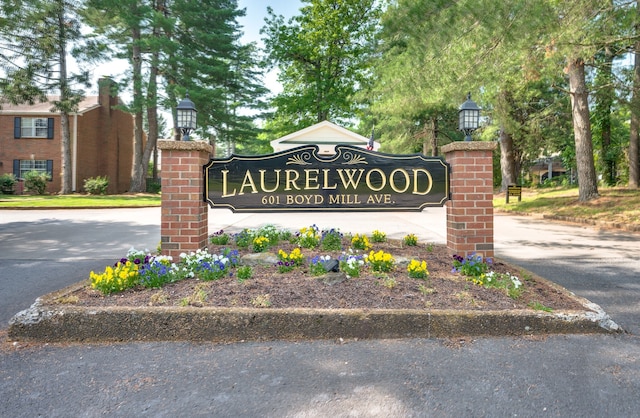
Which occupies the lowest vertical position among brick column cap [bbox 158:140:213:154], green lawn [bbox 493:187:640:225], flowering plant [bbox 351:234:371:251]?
flowering plant [bbox 351:234:371:251]

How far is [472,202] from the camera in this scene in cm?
442

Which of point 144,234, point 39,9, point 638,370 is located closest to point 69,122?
point 39,9

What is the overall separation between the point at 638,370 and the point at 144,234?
878 cm

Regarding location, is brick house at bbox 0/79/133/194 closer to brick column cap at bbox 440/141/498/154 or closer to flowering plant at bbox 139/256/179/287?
flowering plant at bbox 139/256/179/287

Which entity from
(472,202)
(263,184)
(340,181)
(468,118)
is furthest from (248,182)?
(468,118)

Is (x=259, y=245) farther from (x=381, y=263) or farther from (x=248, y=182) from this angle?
(x=381, y=263)

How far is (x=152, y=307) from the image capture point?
293cm

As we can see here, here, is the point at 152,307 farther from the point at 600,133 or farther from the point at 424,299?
the point at 600,133

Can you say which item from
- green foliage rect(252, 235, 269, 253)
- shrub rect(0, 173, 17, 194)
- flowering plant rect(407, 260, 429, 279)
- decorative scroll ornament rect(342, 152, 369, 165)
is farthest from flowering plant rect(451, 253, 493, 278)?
shrub rect(0, 173, 17, 194)

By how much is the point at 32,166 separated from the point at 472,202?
29825mm

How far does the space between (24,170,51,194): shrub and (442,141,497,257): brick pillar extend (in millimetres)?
27400

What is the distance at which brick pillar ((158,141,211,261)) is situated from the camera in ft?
14.0

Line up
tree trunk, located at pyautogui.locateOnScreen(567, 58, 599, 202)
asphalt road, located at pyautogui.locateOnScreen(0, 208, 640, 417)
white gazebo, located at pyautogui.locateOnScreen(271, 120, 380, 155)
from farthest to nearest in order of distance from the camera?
white gazebo, located at pyautogui.locateOnScreen(271, 120, 380, 155) → tree trunk, located at pyautogui.locateOnScreen(567, 58, 599, 202) → asphalt road, located at pyautogui.locateOnScreen(0, 208, 640, 417)

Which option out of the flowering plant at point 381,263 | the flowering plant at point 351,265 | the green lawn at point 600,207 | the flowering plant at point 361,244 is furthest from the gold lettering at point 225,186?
the green lawn at point 600,207
